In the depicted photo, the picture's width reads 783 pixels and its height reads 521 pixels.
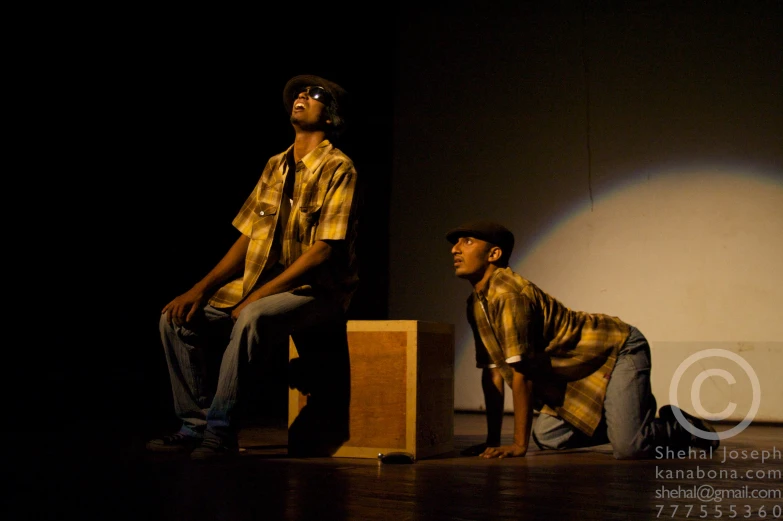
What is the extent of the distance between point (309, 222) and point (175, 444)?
2.74 feet

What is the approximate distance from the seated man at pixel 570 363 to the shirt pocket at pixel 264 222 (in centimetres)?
66

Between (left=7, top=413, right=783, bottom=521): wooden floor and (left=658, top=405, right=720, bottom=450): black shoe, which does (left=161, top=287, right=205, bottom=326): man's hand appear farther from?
(left=658, top=405, right=720, bottom=450): black shoe

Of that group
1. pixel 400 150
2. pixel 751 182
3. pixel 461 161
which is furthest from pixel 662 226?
pixel 400 150

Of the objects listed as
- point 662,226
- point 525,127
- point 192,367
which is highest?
point 525,127

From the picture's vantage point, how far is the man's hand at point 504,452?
103 inches

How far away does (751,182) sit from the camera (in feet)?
13.9

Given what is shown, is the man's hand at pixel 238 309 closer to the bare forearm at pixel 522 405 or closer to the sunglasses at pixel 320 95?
the sunglasses at pixel 320 95

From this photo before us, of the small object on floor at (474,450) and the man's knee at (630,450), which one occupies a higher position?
the man's knee at (630,450)

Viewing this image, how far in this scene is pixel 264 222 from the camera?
273 centimetres

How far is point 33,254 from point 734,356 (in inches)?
137

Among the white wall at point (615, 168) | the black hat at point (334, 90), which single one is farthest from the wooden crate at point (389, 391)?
the white wall at point (615, 168)

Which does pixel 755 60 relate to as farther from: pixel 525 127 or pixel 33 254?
pixel 33 254

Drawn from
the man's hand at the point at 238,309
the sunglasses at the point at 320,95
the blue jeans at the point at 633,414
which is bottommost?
the blue jeans at the point at 633,414

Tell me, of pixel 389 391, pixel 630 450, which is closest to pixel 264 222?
pixel 389 391
